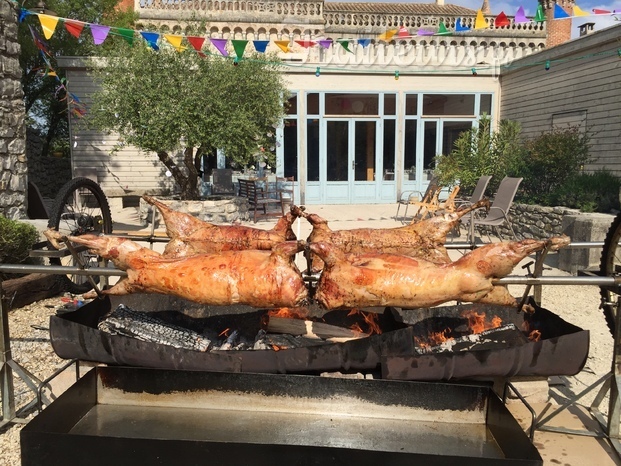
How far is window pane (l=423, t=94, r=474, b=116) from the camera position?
14.4 m

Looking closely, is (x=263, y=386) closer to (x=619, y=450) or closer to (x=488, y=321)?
(x=488, y=321)

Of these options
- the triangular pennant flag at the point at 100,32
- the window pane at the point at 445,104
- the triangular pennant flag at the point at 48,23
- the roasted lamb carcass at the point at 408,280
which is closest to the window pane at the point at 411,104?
the window pane at the point at 445,104

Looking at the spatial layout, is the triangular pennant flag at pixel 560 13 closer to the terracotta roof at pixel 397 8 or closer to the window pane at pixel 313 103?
the window pane at pixel 313 103

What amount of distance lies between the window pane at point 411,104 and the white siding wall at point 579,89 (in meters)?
2.73

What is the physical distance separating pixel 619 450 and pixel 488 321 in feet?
3.25

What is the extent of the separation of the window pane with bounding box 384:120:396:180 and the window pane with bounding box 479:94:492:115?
2774 mm

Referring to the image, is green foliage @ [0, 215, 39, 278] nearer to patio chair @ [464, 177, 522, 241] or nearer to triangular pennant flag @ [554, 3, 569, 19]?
patio chair @ [464, 177, 522, 241]

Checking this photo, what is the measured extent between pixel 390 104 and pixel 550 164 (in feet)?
18.2

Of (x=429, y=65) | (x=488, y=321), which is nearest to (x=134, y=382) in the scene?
(x=488, y=321)

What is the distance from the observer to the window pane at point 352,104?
1416 centimetres

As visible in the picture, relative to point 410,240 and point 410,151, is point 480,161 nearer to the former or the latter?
point 410,151

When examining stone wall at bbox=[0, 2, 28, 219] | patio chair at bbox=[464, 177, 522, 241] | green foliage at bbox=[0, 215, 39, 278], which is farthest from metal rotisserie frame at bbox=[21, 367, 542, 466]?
patio chair at bbox=[464, 177, 522, 241]

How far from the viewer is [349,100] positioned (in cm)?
1423

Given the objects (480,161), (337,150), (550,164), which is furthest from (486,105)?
(550,164)
